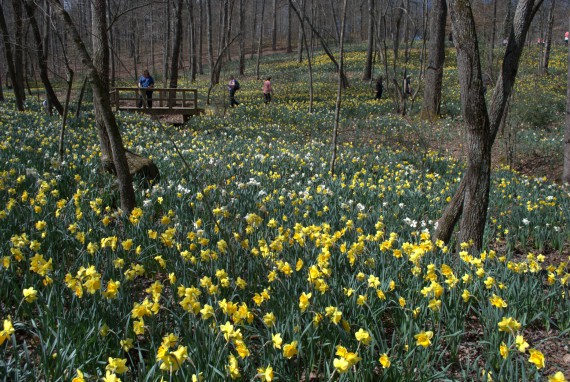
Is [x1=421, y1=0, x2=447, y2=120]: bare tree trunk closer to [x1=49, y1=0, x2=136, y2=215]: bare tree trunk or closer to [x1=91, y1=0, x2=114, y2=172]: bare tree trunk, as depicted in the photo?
[x1=91, y1=0, x2=114, y2=172]: bare tree trunk

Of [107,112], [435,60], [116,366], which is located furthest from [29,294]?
[435,60]

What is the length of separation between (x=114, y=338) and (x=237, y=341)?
29.0 inches

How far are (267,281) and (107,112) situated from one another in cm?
220

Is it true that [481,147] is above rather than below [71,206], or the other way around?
above

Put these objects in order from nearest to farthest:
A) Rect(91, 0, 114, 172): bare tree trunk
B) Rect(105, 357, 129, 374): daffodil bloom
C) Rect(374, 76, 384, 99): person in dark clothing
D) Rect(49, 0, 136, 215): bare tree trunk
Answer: Rect(105, 357, 129, 374): daffodil bloom, Rect(49, 0, 136, 215): bare tree trunk, Rect(91, 0, 114, 172): bare tree trunk, Rect(374, 76, 384, 99): person in dark clothing

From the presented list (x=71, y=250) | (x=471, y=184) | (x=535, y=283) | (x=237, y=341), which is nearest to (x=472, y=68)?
(x=471, y=184)

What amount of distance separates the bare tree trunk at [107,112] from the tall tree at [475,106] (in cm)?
280

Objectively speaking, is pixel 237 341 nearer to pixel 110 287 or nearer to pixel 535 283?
pixel 110 287

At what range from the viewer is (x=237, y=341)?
170 centimetres

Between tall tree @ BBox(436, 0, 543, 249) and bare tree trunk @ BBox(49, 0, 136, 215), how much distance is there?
9.19 feet

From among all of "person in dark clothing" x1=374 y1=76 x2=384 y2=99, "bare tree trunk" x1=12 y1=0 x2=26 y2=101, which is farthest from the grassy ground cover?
"person in dark clothing" x1=374 y1=76 x2=384 y2=99

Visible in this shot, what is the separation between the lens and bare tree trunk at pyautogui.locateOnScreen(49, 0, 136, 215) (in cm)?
387

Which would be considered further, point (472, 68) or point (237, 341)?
point (472, 68)

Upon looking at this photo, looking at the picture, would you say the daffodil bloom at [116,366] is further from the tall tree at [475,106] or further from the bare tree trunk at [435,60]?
the bare tree trunk at [435,60]
